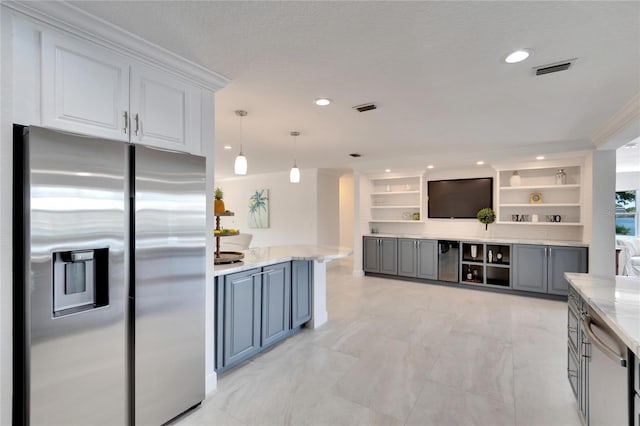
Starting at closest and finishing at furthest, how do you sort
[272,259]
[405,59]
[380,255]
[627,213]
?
[405,59], [272,259], [380,255], [627,213]

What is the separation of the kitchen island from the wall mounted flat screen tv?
371 cm

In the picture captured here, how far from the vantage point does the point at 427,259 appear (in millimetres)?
5844

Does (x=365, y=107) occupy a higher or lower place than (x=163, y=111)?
higher

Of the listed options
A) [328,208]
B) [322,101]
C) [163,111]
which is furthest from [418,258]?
[163,111]

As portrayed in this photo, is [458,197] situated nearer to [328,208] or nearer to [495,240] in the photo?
[495,240]

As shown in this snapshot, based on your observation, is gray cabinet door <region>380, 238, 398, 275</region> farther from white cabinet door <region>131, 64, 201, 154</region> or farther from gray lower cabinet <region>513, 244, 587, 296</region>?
white cabinet door <region>131, 64, 201, 154</region>

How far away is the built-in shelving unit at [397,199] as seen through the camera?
642 centimetres

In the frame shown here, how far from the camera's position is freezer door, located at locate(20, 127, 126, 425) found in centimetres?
143

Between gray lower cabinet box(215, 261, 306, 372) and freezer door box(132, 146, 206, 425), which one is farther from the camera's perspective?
gray lower cabinet box(215, 261, 306, 372)

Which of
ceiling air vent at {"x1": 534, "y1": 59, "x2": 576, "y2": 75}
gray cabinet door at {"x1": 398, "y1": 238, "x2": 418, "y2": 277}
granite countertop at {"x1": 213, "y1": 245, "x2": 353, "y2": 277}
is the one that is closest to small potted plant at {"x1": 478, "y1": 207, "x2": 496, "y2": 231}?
gray cabinet door at {"x1": 398, "y1": 238, "x2": 418, "y2": 277}

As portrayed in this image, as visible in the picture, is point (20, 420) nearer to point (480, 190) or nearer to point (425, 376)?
point (425, 376)

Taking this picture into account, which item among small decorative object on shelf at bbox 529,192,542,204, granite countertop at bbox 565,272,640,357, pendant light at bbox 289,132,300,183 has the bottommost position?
granite countertop at bbox 565,272,640,357

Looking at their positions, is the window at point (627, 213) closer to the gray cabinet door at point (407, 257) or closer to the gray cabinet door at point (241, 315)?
the gray cabinet door at point (407, 257)

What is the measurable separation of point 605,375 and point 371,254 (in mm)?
5019
